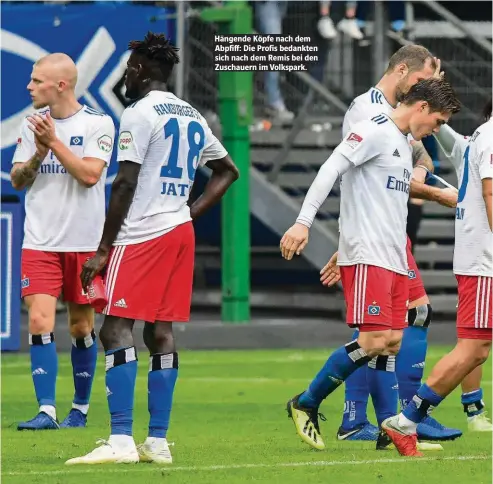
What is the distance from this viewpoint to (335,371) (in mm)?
8664

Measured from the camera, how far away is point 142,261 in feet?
26.1

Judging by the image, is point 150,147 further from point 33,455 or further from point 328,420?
point 328,420

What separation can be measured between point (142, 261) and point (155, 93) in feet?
2.78

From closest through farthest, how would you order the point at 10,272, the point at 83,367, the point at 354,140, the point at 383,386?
the point at 354,140
the point at 383,386
the point at 83,367
the point at 10,272

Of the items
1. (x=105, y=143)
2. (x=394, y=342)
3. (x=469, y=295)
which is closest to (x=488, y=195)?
(x=469, y=295)

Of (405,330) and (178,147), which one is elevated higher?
(178,147)

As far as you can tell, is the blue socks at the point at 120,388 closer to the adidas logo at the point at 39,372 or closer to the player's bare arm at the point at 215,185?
the player's bare arm at the point at 215,185

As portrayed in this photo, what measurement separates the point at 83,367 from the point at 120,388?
2.32 m

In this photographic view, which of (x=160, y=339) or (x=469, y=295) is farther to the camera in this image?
(x=469, y=295)

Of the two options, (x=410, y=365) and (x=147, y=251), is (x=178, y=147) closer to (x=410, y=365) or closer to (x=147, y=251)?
(x=147, y=251)

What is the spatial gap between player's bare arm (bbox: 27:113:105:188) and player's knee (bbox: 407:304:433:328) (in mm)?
2084

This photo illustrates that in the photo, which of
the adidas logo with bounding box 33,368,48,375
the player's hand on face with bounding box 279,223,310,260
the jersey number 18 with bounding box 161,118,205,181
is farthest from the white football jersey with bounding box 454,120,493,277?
the adidas logo with bounding box 33,368,48,375

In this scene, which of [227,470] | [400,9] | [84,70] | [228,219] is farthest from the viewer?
[400,9]

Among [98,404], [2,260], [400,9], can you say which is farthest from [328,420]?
[400,9]
